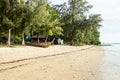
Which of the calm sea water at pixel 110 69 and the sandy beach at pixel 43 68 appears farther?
the calm sea water at pixel 110 69

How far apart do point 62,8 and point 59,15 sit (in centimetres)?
235

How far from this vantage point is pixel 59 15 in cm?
8038

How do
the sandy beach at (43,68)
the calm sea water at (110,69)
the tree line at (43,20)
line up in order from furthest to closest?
the tree line at (43,20) → the calm sea water at (110,69) → the sandy beach at (43,68)

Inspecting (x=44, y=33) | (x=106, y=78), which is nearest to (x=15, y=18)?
(x=44, y=33)

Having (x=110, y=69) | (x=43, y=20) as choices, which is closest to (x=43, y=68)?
(x=110, y=69)

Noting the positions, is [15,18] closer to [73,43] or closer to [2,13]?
[2,13]

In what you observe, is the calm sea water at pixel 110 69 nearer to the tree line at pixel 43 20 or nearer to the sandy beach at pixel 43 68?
the sandy beach at pixel 43 68

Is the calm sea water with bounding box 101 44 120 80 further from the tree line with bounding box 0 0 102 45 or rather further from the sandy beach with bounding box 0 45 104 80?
the tree line with bounding box 0 0 102 45

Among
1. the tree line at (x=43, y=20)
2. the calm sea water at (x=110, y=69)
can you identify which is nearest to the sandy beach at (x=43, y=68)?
the calm sea water at (x=110, y=69)

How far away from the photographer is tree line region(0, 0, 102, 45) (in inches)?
1641

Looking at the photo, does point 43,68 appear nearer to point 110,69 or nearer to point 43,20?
point 110,69

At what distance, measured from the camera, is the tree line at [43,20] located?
137ft

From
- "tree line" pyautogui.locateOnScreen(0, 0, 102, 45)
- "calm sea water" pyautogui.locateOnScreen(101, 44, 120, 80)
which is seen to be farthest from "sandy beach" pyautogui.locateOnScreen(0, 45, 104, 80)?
"tree line" pyautogui.locateOnScreen(0, 0, 102, 45)

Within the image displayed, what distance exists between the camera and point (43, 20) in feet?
164
